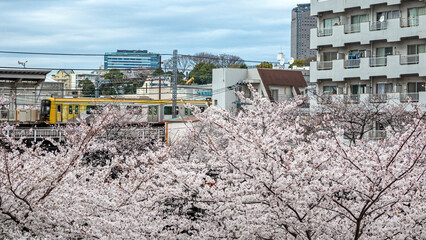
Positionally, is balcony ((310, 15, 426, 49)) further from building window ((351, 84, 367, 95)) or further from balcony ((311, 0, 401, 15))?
building window ((351, 84, 367, 95))

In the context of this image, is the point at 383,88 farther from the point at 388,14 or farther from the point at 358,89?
the point at 388,14

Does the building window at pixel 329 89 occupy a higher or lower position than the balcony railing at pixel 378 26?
lower

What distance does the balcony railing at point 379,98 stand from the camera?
881 inches

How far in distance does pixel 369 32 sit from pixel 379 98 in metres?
3.40

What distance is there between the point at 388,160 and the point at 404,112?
15395 millimetres

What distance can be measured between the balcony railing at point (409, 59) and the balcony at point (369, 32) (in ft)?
2.58

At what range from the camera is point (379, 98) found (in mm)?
22312

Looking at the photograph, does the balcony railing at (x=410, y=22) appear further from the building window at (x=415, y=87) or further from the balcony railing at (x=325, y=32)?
the balcony railing at (x=325, y=32)

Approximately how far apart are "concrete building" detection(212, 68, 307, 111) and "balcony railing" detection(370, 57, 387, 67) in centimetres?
1079

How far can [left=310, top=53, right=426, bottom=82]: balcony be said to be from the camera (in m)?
23.0

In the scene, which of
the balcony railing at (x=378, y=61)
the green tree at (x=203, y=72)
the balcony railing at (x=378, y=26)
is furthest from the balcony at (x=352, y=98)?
the green tree at (x=203, y=72)

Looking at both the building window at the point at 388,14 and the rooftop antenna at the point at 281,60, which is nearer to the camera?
the building window at the point at 388,14

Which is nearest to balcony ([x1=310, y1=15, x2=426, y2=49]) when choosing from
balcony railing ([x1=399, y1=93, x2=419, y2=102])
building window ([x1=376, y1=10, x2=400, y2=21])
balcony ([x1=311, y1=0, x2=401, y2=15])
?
building window ([x1=376, y1=10, x2=400, y2=21])

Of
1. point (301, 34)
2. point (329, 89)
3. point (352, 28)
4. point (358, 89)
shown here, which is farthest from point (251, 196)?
point (301, 34)
